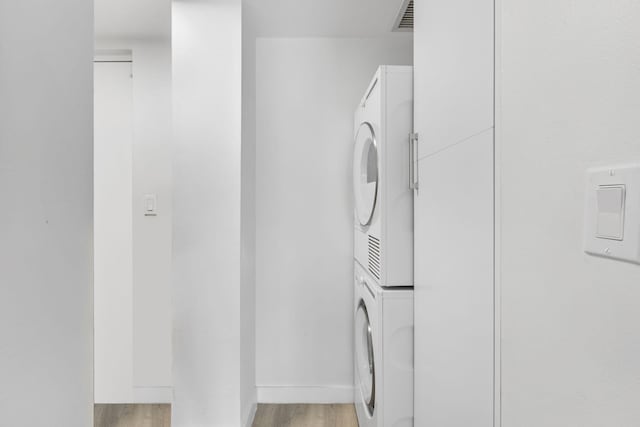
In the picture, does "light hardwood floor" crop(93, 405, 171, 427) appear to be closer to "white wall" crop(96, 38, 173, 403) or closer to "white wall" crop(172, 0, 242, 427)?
"white wall" crop(96, 38, 173, 403)

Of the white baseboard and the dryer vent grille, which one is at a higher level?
the dryer vent grille

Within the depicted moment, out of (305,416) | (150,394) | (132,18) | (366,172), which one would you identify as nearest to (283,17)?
(132,18)

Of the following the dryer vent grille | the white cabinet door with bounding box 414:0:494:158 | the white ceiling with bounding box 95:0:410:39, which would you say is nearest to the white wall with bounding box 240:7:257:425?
the white ceiling with bounding box 95:0:410:39

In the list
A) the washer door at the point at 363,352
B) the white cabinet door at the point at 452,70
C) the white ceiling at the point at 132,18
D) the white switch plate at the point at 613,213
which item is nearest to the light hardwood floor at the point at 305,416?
the washer door at the point at 363,352

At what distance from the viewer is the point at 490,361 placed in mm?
895

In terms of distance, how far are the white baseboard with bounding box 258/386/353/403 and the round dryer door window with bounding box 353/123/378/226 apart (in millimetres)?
1228

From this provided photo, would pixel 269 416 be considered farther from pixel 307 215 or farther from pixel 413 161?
pixel 413 161

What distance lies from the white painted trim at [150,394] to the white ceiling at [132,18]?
2.22m

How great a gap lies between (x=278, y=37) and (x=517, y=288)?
2.32m

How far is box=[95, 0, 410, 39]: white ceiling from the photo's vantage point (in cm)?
225

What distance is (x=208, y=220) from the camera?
2.19m
